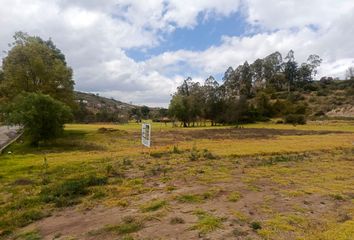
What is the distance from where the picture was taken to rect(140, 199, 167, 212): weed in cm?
1018

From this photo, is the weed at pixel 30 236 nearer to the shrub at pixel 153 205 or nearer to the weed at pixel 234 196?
the shrub at pixel 153 205

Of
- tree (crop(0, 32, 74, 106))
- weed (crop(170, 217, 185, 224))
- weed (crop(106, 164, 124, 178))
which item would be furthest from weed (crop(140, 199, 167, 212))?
tree (crop(0, 32, 74, 106))

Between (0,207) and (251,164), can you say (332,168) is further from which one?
(0,207)

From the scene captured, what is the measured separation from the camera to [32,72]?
42.2 m

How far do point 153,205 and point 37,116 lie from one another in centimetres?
2374

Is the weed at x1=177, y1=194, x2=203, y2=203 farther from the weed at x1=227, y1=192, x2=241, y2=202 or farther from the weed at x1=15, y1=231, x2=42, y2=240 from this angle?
the weed at x1=15, y1=231, x2=42, y2=240

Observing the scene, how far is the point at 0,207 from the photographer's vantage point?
11258mm

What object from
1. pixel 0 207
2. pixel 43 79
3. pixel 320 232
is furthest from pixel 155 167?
pixel 43 79

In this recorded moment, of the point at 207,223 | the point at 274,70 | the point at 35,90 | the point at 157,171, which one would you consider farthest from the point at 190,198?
the point at 274,70

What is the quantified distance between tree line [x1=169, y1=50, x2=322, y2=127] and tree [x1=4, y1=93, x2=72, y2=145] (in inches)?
1940

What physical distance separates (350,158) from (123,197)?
15.6m

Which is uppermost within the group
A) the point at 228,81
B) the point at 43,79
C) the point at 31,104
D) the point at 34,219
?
the point at 228,81

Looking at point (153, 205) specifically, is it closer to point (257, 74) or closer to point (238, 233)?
point (238, 233)

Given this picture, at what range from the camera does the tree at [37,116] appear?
1206 inches
